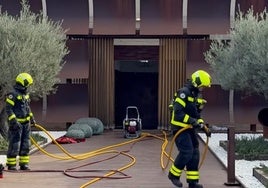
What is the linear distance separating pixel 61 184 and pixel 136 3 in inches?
461

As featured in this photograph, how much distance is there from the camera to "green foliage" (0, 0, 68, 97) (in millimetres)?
13734

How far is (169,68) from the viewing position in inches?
811

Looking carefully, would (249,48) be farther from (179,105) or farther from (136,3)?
A: (136,3)

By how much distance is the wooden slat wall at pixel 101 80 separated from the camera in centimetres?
2077

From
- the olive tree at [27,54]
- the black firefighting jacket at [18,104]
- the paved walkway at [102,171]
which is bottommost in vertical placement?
the paved walkway at [102,171]

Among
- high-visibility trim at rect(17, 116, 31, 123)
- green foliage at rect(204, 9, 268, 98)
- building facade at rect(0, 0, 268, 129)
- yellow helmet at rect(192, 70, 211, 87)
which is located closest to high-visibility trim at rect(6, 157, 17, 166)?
high-visibility trim at rect(17, 116, 31, 123)

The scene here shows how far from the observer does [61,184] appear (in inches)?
395

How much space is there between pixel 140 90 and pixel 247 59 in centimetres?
834

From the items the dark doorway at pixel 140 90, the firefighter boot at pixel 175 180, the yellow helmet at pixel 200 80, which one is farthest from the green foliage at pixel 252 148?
the dark doorway at pixel 140 90

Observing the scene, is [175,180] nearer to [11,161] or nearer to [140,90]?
[11,161]

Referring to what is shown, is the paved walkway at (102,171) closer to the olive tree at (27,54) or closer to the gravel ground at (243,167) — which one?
the gravel ground at (243,167)

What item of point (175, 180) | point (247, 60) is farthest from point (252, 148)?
point (175, 180)

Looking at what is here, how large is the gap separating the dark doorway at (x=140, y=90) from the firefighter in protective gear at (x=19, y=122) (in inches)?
399

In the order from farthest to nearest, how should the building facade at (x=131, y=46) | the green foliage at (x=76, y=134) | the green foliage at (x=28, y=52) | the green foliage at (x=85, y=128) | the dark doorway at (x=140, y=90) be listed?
the dark doorway at (x=140, y=90) < the building facade at (x=131, y=46) < the green foliage at (x=85, y=128) < the green foliage at (x=76, y=134) < the green foliage at (x=28, y=52)
